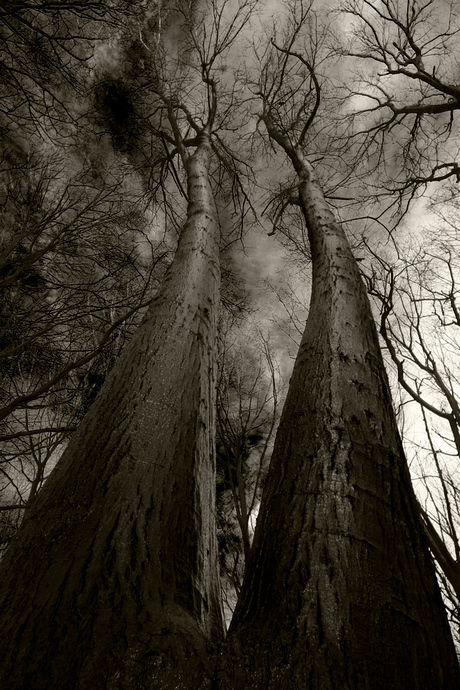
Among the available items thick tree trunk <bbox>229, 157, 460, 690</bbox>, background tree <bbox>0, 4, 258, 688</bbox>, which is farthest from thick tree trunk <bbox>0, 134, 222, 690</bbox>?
thick tree trunk <bbox>229, 157, 460, 690</bbox>

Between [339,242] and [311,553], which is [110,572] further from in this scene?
[339,242]

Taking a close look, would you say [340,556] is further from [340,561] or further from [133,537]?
[133,537]

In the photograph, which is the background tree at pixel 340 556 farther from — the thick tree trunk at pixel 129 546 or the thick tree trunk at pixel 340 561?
the thick tree trunk at pixel 129 546

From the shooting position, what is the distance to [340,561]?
0.88 meters

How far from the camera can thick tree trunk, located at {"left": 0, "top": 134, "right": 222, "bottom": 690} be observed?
0.73 meters

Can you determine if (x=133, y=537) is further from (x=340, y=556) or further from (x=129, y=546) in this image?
(x=340, y=556)

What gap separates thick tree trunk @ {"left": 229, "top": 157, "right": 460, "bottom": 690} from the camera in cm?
72

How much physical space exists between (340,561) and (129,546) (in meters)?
0.54

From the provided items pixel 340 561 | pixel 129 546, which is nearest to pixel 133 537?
pixel 129 546

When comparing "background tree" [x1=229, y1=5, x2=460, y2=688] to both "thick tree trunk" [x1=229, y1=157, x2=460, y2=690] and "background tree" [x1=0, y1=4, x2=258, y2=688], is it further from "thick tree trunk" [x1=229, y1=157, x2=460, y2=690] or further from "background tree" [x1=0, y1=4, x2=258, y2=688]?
"background tree" [x1=0, y1=4, x2=258, y2=688]

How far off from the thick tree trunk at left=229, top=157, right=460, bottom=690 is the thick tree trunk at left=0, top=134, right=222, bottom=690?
0.57 feet

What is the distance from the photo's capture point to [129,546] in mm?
959

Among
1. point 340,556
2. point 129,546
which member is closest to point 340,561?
point 340,556

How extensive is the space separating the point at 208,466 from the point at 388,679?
0.90 metres
